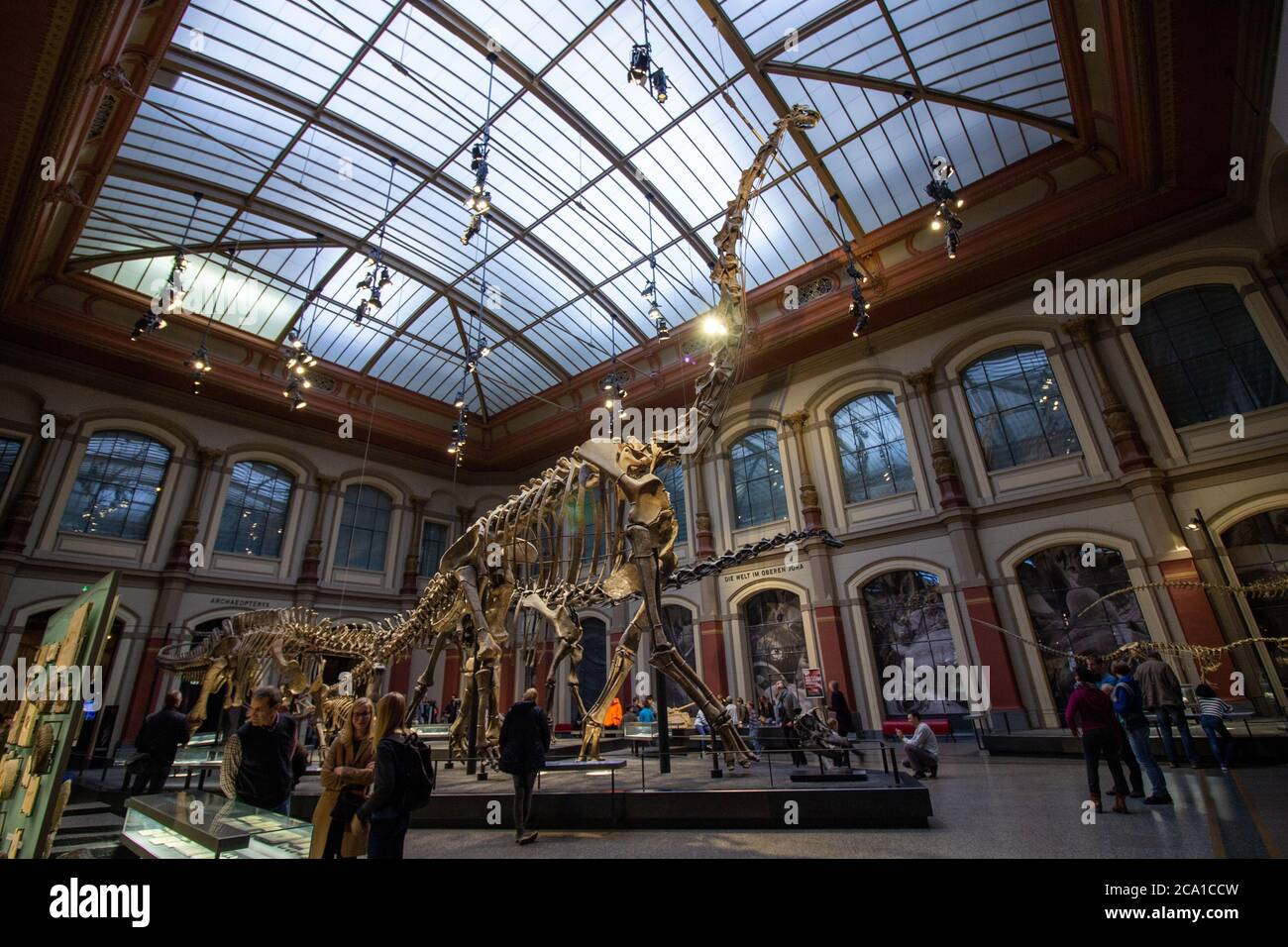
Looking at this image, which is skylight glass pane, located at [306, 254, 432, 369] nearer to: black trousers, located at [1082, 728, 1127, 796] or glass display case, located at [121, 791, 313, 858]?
glass display case, located at [121, 791, 313, 858]

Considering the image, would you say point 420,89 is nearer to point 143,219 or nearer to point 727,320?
point 143,219

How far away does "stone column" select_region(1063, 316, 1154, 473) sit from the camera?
38.7 ft

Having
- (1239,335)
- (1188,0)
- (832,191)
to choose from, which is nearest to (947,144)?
(832,191)

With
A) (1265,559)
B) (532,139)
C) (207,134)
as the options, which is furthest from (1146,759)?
(207,134)

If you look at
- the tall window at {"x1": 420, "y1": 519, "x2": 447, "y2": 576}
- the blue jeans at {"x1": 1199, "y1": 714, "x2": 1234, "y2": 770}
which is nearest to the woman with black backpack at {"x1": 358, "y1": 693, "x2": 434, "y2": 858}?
the blue jeans at {"x1": 1199, "y1": 714, "x2": 1234, "y2": 770}

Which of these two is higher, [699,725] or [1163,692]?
[1163,692]

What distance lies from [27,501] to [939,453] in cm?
2291

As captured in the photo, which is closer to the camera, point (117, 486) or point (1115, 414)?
point (1115, 414)

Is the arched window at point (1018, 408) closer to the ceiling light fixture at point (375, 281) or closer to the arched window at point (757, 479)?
the arched window at point (757, 479)

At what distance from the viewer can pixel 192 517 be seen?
1688 cm

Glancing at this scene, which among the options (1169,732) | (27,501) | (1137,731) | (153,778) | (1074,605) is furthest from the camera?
(27,501)

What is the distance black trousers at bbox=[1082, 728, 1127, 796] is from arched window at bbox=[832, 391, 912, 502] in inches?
402

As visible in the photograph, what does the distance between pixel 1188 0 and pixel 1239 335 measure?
696cm
